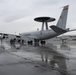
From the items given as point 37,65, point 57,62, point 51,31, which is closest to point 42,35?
point 51,31

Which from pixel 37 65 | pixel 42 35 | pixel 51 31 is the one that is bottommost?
pixel 37 65

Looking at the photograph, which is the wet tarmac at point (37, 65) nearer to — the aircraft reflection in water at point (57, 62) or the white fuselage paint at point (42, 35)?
the aircraft reflection in water at point (57, 62)

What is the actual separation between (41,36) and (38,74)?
33.6 meters

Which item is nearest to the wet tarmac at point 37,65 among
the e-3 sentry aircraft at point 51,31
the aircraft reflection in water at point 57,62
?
the aircraft reflection in water at point 57,62

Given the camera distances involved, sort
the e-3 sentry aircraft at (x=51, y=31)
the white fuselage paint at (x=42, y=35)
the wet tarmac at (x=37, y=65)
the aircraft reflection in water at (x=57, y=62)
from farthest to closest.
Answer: the white fuselage paint at (x=42, y=35) < the e-3 sentry aircraft at (x=51, y=31) < the aircraft reflection in water at (x=57, y=62) < the wet tarmac at (x=37, y=65)

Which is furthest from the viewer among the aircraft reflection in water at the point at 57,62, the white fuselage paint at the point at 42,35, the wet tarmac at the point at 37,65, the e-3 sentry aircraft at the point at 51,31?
the white fuselage paint at the point at 42,35

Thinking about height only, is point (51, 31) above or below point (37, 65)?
above

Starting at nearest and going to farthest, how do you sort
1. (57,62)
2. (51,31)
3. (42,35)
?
(57,62) < (51,31) < (42,35)

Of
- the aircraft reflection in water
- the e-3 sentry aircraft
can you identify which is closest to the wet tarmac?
the aircraft reflection in water

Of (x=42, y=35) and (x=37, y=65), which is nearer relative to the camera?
(x=37, y=65)

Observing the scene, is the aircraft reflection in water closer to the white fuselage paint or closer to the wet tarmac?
the wet tarmac

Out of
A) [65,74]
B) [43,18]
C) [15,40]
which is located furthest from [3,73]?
[15,40]

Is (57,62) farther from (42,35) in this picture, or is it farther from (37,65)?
(42,35)

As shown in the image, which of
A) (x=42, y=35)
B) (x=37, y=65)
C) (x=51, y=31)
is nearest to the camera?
(x=37, y=65)
